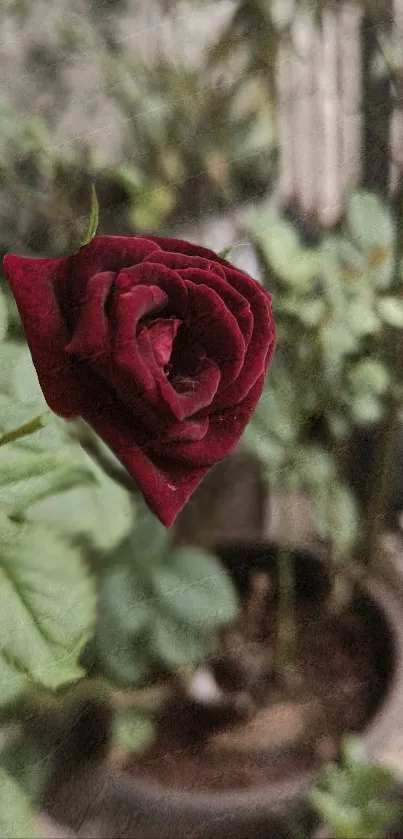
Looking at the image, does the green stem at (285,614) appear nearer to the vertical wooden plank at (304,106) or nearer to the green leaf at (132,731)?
the green leaf at (132,731)

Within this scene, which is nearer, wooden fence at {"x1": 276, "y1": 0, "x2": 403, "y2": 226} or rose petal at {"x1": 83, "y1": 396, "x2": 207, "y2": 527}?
rose petal at {"x1": 83, "y1": 396, "x2": 207, "y2": 527}

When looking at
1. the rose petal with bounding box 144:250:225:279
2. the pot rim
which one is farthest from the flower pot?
the rose petal with bounding box 144:250:225:279

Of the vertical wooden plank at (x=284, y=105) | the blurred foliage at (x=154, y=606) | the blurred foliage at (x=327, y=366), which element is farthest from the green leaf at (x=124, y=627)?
the vertical wooden plank at (x=284, y=105)

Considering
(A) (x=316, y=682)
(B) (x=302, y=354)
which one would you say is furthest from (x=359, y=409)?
(A) (x=316, y=682)

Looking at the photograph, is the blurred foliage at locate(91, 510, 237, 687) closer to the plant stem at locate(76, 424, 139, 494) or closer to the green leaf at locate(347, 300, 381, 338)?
the plant stem at locate(76, 424, 139, 494)

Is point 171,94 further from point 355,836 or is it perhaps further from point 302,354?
point 355,836
